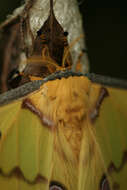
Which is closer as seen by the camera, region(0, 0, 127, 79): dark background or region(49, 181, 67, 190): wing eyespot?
Answer: region(49, 181, 67, 190): wing eyespot

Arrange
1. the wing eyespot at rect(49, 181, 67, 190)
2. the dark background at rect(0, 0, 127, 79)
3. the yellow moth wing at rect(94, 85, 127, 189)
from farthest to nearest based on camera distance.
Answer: the dark background at rect(0, 0, 127, 79)
the yellow moth wing at rect(94, 85, 127, 189)
the wing eyespot at rect(49, 181, 67, 190)

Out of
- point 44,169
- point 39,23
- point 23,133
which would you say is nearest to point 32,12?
point 39,23

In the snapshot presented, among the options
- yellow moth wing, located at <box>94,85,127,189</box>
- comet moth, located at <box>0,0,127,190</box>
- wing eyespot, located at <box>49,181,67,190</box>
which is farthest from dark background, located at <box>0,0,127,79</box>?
wing eyespot, located at <box>49,181,67,190</box>

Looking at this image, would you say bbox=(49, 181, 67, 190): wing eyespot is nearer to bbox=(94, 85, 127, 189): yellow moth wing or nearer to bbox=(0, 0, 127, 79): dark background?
bbox=(94, 85, 127, 189): yellow moth wing

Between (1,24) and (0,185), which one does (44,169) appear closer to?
(0,185)

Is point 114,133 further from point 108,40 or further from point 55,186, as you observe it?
point 108,40

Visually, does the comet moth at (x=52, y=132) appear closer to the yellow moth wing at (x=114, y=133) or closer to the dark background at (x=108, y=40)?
the yellow moth wing at (x=114, y=133)
